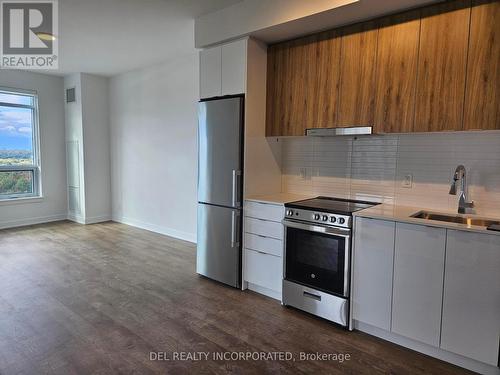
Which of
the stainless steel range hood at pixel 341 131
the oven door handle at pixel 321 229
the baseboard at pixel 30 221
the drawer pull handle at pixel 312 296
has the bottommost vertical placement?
the baseboard at pixel 30 221

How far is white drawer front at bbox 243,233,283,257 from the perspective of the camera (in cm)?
304

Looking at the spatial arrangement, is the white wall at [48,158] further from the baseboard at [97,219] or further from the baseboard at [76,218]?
the baseboard at [97,219]

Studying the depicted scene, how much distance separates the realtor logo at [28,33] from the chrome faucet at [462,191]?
3.88 m

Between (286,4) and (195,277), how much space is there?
9.40 ft

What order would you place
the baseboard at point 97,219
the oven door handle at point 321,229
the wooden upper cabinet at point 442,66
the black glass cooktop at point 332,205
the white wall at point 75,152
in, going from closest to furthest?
the wooden upper cabinet at point 442,66
the oven door handle at point 321,229
the black glass cooktop at point 332,205
the white wall at point 75,152
the baseboard at point 97,219

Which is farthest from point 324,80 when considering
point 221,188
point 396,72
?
point 221,188

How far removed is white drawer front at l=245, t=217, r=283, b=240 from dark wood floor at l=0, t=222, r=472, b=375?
0.64m

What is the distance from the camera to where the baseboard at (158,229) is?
5.09 metres

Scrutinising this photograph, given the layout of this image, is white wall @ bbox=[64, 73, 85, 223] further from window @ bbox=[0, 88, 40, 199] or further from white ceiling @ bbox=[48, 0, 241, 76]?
white ceiling @ bbox=[48, 0, 241, 76]

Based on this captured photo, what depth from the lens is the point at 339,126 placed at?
2.91m

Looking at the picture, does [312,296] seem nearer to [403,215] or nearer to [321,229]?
[321,229]

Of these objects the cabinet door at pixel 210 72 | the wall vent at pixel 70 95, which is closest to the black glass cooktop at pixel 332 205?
the cabinet door at pixel 210 72

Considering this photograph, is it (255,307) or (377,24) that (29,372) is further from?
(377,24)

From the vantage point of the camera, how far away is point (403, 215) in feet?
8.00
